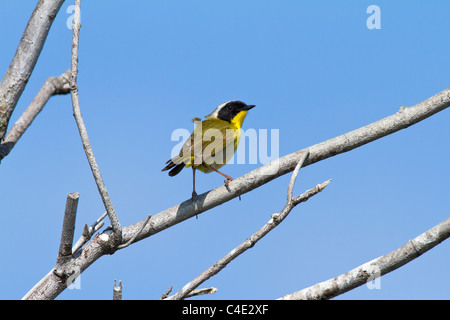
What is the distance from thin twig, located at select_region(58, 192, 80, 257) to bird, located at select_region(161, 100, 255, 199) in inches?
59.7

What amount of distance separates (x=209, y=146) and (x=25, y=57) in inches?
118

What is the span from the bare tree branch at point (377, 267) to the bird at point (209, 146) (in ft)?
7.02

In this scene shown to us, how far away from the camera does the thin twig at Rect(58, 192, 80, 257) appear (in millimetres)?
4086

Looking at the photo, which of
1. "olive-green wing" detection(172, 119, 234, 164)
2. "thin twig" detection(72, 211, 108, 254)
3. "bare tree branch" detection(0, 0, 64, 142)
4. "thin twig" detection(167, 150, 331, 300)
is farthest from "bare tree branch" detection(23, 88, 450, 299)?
"bare tree branch" detection(0, 0, 64, 142)

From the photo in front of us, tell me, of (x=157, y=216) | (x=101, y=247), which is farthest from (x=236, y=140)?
(x=101, y=247)

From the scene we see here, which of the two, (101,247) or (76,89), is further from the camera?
(101,247)

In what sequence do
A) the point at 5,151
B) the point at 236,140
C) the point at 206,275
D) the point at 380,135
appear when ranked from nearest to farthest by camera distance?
the point at 5,151 → the point at 206,275 → the point at 380,135 → the point at 236,140

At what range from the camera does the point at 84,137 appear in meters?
4.18

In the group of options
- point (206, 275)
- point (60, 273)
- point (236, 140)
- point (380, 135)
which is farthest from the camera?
point (236, 140)

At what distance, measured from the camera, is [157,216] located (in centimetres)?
484

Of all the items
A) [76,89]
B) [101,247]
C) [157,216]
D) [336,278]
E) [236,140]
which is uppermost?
[236,140]

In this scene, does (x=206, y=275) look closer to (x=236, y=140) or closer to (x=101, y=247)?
(x=101, y=247)

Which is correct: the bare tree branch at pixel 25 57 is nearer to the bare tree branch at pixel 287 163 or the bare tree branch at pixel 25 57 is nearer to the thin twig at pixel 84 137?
the thin twig at pixel 84 137
